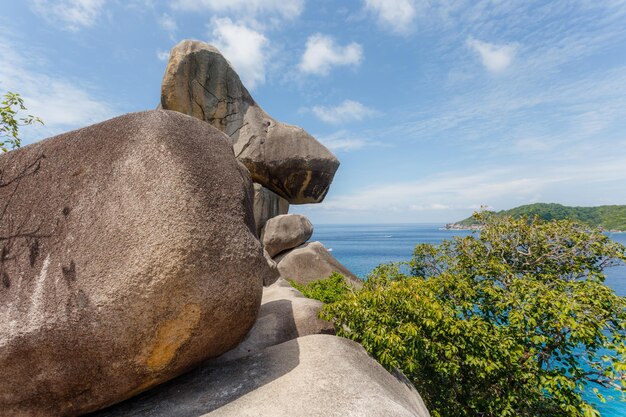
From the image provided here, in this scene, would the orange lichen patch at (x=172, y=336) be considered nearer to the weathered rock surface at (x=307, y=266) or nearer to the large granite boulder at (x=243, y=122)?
the weathered rock surface at (x=307, y=266)

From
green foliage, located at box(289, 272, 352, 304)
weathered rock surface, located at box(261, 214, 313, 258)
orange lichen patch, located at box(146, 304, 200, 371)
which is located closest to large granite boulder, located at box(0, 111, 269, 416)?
orange lichen patch, located at box(146, 304, 200, 371)

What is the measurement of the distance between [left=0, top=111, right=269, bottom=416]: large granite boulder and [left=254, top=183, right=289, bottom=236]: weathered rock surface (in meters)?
14.9

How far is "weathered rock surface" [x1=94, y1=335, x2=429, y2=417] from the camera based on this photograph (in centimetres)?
388

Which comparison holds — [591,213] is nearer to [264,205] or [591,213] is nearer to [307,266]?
[307,266]

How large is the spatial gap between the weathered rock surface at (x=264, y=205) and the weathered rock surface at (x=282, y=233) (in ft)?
1.89

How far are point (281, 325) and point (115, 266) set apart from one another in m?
3.55

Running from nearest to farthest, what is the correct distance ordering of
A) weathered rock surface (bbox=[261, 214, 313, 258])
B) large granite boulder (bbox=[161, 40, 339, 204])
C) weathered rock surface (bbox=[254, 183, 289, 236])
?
large granite boulder (bbox=[161, 40, 339, 204]) < weathered rock surface (bbox=[261, 214, 313, 258]) < weathered rock surface (bbox=[254, 183, 289, 236])

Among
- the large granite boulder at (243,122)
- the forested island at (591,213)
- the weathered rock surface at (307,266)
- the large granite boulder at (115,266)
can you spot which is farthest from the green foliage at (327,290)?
the forested island at (591,213)

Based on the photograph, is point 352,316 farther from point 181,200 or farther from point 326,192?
point 326,192

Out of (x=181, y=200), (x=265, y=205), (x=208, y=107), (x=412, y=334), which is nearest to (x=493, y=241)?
(x=412, y=334)

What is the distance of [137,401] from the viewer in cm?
464

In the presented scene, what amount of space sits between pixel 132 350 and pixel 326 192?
59.2ft

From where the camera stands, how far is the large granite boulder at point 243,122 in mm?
18203

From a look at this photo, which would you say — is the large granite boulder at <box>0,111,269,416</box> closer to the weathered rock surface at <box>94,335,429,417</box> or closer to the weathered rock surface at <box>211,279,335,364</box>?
the weathered rock surface at <box>94,335,429,417</box>
